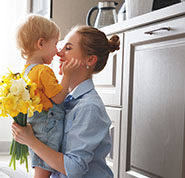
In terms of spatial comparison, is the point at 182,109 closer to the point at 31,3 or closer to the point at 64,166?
the point at 64,166

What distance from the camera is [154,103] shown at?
4.70ft

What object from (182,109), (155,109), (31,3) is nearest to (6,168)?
(155,109)

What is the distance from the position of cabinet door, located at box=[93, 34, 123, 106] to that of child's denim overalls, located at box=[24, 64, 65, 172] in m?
0.39

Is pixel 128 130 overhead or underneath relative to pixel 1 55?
underneath

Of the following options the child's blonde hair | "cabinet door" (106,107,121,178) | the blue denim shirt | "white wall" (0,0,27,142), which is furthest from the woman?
"white wall" (0,0,27,142)

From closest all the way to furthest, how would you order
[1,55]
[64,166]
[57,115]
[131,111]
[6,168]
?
[64,166], [57,115], [131,111], [6,168], [1,55]

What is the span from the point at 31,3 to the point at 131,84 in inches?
74.0

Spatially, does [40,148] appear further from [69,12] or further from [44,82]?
[69,12]

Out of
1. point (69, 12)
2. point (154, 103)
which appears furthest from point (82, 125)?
point (69, 12)

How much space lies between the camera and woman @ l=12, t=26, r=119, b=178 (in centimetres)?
126

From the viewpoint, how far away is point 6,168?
2107mm

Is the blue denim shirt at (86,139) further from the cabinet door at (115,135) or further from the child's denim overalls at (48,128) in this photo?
the cabinet door at (115,135)

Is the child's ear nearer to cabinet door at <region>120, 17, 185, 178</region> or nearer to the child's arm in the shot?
the child's arm

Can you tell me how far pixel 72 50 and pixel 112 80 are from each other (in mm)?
354
